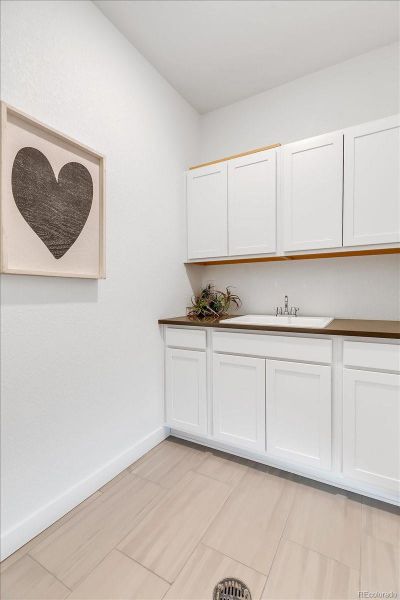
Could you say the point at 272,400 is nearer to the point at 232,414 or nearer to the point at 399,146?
the point at 232,414

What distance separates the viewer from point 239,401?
6.22 ft

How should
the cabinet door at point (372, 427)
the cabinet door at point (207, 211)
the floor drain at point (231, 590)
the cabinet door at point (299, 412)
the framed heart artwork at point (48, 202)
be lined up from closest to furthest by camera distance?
the floor drain at point (231, 590) → the framed heart artwork at point (48, 202) → the cabinet door at point (372, 427) → the cabinet door at point (299, 412) → the cabinet door at point (207, 211)

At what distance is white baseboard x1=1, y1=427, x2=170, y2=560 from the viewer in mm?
1266

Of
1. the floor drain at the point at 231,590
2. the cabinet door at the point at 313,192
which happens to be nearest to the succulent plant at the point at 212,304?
the cabinet door at the point at 313,192

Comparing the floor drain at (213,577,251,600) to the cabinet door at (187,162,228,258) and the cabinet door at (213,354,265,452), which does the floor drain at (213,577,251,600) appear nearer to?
the cabinet door at (213,354,265,452)

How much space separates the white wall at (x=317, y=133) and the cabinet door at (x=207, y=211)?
1.17 feet

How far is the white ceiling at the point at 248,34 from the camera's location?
1.67m

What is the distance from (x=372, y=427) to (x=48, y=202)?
1994 millimetres

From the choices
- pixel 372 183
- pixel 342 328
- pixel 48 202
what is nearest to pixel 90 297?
pixel 48 202

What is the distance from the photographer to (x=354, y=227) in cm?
178

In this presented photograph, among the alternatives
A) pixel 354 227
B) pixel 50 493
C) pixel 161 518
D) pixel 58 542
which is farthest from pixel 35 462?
pixel 354 227

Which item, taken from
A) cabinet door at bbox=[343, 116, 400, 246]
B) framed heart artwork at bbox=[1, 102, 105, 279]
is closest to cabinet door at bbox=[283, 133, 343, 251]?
cabinet door at bbox=[343, 116, 400, 246]

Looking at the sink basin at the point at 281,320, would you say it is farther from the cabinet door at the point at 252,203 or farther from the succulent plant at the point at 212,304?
the cabinet door at the point at 252,203

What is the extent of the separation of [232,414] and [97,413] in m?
0.85
